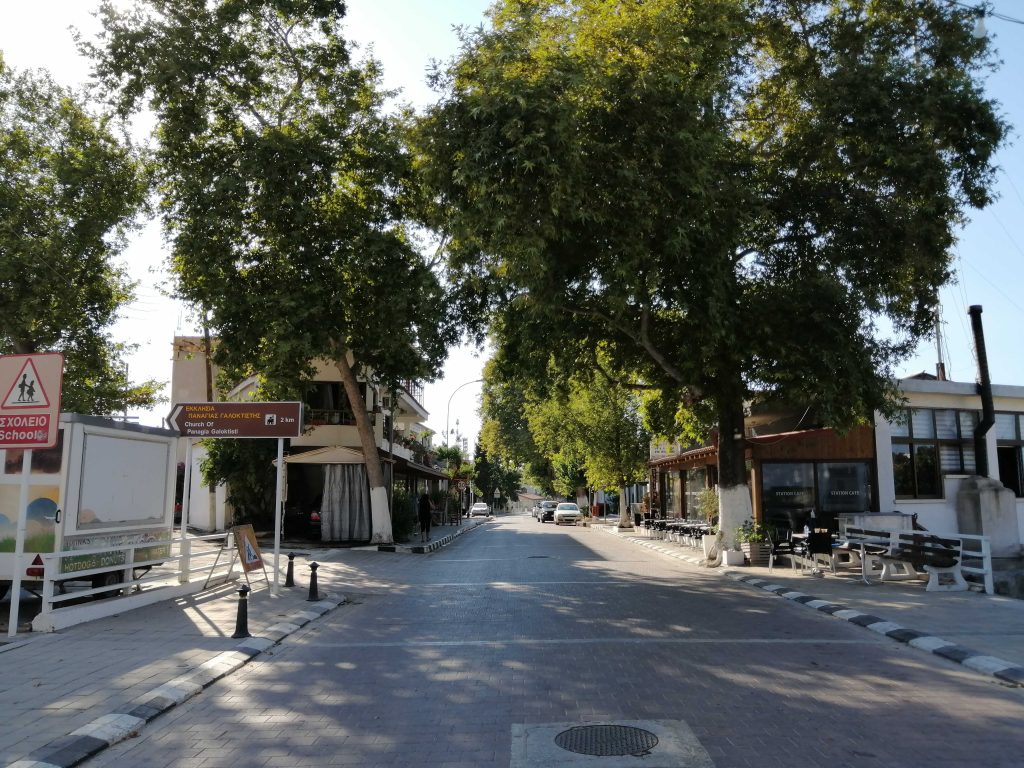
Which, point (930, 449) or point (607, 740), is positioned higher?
point (930, 449)

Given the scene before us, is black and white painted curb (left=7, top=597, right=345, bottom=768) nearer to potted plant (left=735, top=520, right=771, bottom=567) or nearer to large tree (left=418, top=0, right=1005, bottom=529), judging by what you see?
large tree (left=418, top=0, right=1005, bottom=529)

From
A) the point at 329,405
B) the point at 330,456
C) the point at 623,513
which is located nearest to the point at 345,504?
the point at 330,456

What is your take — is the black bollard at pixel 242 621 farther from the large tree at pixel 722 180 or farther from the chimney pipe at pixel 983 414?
the chimney pipe at pixel 983 414

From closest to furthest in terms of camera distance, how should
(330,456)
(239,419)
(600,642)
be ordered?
(600,642), (239,419), (330,456)

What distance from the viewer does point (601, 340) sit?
19500mm

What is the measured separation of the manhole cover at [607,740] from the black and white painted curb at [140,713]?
3347mm

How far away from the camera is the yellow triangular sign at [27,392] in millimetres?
9430

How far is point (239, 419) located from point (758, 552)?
12039mm

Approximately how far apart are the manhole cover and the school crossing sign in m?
7.30

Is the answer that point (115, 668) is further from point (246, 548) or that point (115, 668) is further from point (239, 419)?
point (239, 419)

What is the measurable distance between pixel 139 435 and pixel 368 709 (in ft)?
26.4

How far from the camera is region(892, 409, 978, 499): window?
863 inches

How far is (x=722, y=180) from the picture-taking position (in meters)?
14.7

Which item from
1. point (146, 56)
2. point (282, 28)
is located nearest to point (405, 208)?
point (282, 28)
